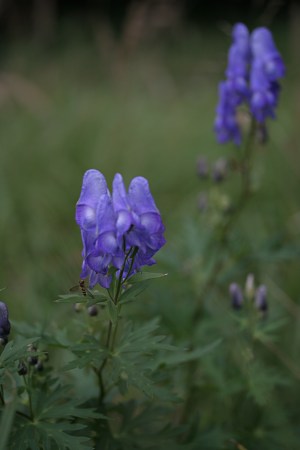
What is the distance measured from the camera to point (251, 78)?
309 centimetres

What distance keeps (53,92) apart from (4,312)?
6.52m

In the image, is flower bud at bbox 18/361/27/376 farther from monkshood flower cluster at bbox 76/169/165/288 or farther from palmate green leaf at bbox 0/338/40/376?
monkshood flower cluster at bbox 76/169/165/288

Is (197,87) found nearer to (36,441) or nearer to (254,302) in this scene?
(254,302)

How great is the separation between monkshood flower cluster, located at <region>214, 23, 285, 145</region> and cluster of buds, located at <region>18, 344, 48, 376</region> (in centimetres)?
171

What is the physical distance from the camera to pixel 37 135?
6.37m

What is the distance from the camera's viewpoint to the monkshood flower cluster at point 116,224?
1684 mm

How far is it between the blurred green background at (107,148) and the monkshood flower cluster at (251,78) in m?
0.39

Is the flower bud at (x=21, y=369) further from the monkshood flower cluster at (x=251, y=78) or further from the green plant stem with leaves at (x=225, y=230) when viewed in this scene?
A: the monkshood flower cluster at (x=251, y=78)

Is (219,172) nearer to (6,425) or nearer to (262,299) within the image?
(262,299)

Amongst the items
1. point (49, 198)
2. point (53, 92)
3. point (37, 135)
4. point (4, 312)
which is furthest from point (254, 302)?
point (53, 92)

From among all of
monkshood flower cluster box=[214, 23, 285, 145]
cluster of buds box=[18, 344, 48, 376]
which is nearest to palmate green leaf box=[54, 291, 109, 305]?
cluster of buds box=[18, 344, 48, 376]

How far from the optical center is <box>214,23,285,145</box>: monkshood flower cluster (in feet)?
10.0

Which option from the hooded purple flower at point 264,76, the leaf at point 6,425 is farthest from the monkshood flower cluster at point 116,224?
the hooded purple flower at point 264,76

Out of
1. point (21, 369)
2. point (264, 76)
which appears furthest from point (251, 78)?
point (21, 369)
